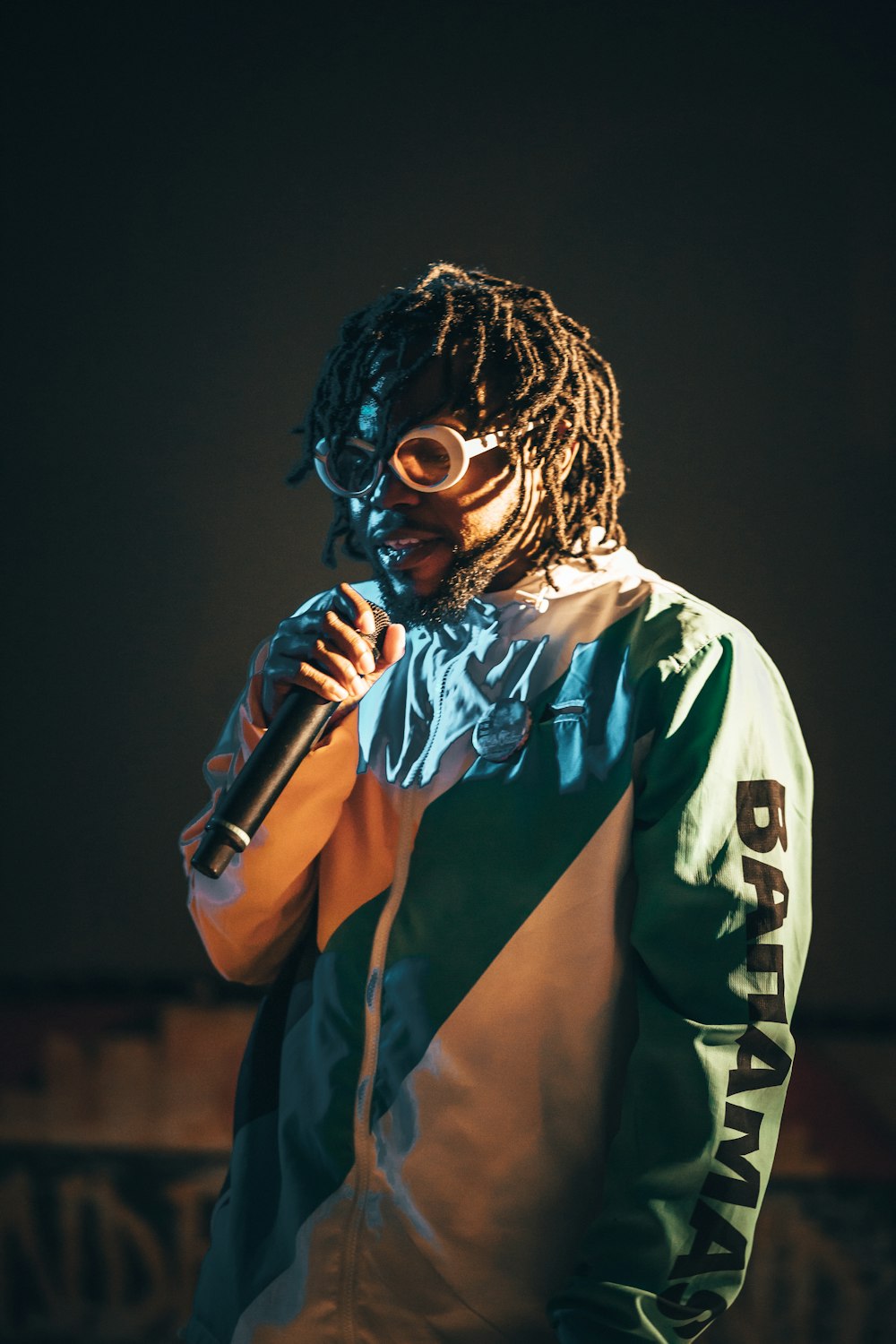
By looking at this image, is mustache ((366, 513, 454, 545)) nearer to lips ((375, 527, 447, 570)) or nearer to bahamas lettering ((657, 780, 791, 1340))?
lips ((375, 527, 447, 570))

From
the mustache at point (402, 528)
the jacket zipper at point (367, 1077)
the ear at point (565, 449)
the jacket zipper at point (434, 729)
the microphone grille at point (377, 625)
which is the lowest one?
the jacket zipper at point (367, 1077)

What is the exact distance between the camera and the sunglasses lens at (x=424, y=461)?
3.09 feet

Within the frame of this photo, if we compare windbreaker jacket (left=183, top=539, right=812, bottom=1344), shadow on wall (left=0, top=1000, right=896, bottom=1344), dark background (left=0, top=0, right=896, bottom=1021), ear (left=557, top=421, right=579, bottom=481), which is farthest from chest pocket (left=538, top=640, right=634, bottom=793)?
shadow on wall (left=0, top=1000, right=896, bottom=1344)

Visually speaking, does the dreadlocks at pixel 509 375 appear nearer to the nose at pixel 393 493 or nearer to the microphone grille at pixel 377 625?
the nose at pixel 393 493

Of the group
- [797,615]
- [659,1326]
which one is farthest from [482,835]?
[797,615]

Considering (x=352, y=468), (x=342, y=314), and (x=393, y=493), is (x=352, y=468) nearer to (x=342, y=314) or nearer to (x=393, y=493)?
(x=393, y=493)

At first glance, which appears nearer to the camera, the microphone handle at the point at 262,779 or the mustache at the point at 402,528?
the microphone handle at the point at 262,779

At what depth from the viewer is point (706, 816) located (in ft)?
2.61

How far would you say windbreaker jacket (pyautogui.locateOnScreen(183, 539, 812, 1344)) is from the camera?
76cm

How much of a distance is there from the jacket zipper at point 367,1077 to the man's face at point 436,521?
0.19 metres

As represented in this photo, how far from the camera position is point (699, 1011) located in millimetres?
771

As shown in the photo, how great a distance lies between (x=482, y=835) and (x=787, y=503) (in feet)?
4.38

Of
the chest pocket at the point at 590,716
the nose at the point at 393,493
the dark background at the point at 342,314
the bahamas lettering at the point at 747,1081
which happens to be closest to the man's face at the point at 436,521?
the nose at the point at 393,493

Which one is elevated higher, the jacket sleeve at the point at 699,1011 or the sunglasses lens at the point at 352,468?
the sunglasses lens at the point at 352,468
